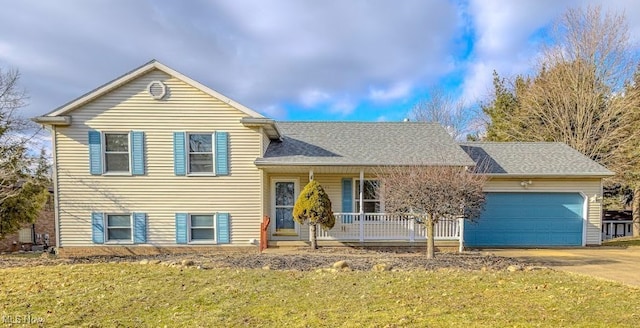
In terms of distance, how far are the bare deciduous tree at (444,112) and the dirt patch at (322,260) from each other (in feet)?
59.4

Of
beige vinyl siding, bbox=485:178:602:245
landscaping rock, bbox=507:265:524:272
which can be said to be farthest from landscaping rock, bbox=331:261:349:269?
beige vinyl siding, bbox=485:178:602:245

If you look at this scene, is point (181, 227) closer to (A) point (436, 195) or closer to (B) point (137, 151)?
(B) point (137, 151)

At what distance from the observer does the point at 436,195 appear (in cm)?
826

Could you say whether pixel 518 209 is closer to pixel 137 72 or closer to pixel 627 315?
pixel 627 315

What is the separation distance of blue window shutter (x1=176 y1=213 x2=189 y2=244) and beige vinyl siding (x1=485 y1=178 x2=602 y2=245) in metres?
10.5

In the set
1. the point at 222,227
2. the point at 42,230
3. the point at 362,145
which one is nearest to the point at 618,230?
the point at 362,145

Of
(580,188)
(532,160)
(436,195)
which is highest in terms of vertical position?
(532,160)

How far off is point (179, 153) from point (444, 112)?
72.1 feet

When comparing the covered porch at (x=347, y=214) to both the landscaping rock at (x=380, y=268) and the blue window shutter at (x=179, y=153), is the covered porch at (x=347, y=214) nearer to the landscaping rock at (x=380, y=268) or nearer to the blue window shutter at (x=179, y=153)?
the blue window shutter at (x=179, y=153)

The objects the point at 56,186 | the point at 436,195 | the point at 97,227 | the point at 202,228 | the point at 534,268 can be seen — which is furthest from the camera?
the point at 202,228

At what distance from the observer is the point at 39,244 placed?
20.0 m

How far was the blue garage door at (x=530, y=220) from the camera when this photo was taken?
11742 millimetres

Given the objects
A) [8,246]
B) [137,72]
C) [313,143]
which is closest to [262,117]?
[313,143]

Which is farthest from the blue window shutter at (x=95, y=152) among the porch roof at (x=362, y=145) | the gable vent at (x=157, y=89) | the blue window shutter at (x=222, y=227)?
the porch roof at (x=362, y=145)
